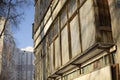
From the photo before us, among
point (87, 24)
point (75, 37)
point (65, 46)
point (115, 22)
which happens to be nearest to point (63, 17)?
point (65, 46)

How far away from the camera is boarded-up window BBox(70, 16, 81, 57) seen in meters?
8.95

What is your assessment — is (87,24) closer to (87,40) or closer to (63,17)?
(87,40)

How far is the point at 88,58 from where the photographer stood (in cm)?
852

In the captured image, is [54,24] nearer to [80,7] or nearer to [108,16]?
[80,7]

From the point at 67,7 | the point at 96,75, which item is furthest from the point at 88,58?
the point at 67,7

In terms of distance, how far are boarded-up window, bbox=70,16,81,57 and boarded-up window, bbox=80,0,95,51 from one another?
0.59 m

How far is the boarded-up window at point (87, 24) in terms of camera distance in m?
7.40

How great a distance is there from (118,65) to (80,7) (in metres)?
3.02

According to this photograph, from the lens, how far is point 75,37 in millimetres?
9266

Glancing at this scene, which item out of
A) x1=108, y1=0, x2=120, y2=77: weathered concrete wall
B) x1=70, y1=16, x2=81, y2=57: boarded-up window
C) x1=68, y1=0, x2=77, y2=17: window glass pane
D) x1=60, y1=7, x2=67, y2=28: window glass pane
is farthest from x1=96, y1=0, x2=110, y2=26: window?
x1=60, y1=7, x2=67, y2=28: window glass pane

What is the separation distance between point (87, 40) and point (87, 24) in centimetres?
53

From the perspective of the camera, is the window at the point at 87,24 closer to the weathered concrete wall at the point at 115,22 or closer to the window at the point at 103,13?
the window at the point at 103,13

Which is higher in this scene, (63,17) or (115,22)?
(63,17)

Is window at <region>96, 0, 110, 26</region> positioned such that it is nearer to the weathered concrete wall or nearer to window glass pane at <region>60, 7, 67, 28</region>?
the weathered concrete wall
